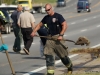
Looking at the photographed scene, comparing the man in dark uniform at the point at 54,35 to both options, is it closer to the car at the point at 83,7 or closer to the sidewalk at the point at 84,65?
the sidewalk at the point at 84,65

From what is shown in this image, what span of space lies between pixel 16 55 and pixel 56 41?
20.0 feet

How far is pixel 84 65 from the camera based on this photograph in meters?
13.3

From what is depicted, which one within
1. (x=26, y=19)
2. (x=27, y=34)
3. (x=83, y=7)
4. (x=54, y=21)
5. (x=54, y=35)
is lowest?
(x=83, y=7)

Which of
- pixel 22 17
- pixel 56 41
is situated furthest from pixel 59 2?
pixel 56 41

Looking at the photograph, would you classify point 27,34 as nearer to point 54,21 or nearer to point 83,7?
point 54,21

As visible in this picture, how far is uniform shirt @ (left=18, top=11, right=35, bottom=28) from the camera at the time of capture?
17.3m

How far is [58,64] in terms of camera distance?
13.9m

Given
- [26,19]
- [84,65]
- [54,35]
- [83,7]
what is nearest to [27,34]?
[26,19]

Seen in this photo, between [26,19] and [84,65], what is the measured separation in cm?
457

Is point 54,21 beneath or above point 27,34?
above

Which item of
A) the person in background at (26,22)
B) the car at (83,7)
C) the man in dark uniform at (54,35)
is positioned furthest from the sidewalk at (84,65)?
the car at (83,7)

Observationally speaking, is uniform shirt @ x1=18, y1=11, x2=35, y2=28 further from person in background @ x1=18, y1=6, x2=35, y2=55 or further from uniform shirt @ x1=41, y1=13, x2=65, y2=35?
uniform shirt @ x1=41, y1=13, x2=65, y2=35

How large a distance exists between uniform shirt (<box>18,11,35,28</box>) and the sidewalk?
2550 millimetres

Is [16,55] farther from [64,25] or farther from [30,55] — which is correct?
[64,25]
